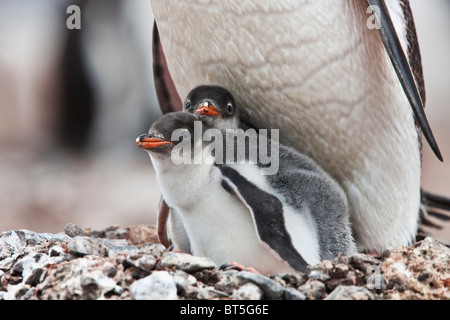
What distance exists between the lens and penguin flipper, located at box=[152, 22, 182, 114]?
1632 mm

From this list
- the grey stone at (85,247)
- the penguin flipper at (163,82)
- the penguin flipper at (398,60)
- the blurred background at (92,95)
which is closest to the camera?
the grey stone at (85,247)

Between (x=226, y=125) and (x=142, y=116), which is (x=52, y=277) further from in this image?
(x=142, y=116)

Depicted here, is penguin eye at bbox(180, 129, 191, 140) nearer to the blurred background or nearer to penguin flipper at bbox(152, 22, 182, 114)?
penguin flipper at bbox(152, 22, 182, 114)

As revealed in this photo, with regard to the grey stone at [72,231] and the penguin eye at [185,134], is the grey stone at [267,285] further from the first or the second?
the grey stone at [72,231]

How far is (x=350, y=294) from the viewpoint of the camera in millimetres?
822

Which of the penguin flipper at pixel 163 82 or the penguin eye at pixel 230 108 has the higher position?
the penguin flipper at pixel 163 82

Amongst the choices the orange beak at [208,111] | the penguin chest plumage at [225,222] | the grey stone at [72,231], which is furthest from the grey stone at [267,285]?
the grey stone at [72,231]

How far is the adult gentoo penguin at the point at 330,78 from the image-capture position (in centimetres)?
116

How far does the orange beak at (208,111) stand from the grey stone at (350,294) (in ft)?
1.49

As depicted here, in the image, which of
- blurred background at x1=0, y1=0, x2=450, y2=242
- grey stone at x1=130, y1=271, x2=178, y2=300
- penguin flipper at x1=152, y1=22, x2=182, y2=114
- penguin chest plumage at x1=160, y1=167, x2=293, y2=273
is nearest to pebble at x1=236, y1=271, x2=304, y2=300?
grey stone at x1=130, y1=271, x2=178, y2=300

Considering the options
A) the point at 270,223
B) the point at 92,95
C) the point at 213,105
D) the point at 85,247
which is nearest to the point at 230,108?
the point at 213,105

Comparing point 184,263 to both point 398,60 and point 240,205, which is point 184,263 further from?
point 398,60

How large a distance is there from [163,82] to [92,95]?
2.04 m
